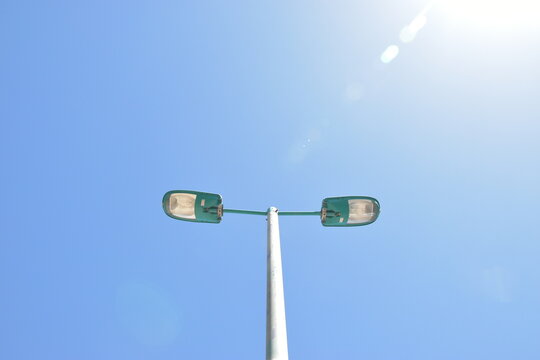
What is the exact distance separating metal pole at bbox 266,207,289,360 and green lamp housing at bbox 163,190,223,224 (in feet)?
3.36

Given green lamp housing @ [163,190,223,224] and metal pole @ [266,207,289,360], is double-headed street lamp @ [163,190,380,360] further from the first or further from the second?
metal pole @ [266,207,289,360]

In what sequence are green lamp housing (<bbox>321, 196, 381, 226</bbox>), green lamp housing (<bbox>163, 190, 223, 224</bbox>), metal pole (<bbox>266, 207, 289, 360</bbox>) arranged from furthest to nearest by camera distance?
green lamp housing (<bbox>321, 196, 381, 226</bbox>), green lamp housing (<bbox>163, 190, 223, 224</bbox>), metal pole (<bbox>266, 207, 289, 360</bbox>)

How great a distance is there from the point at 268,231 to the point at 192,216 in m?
1.15

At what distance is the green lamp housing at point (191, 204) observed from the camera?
5.16 metres

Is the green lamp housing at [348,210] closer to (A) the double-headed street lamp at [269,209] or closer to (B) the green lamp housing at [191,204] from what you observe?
(A) the double-headed street lamp at [269,209]

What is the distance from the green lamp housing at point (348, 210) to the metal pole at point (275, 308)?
1.06 m

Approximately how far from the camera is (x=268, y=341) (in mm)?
3268

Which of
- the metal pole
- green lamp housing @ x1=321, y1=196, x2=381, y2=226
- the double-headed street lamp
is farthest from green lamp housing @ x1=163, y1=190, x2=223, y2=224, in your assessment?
green lamp housing @ x1=321, y1=196, x2=381, y2=226

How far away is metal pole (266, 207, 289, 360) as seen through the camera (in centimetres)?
320

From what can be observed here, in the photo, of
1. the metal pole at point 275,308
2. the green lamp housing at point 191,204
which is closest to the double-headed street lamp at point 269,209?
the green lamp housing at point 191,204

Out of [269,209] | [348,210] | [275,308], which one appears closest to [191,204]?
[269,209]

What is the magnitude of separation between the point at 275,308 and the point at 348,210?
6.91 feet

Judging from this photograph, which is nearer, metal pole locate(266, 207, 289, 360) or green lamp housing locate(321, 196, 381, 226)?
metal pole locate(266, 207, 289, 360)

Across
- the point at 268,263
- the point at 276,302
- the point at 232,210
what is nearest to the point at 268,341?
the point at 276,302
